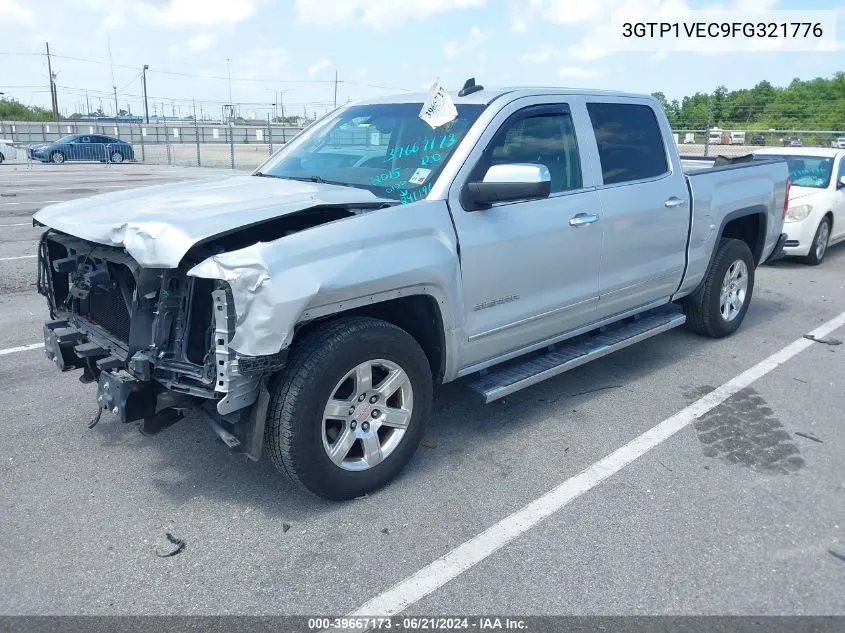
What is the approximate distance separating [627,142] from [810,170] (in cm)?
699

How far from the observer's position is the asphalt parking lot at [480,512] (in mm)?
2922

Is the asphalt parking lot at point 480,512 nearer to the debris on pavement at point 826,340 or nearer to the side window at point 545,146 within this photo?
the debris on pavement at point 826,340

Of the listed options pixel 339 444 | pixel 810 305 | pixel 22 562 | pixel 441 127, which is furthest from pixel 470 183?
pixel 810 305

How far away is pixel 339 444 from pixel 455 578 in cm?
84

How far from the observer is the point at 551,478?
3859 mm

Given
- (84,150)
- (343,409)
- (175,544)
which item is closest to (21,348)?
(175,544)

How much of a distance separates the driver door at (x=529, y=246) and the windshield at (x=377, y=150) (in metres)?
0.22

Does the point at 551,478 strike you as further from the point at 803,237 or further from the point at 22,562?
the point at 803,237

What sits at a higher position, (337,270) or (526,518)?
(337,270)

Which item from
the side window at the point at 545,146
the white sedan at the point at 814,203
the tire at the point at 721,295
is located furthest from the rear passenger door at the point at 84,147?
the side window at the point at 545,146

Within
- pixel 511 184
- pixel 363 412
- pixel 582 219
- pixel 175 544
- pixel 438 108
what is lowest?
pixel 175 544

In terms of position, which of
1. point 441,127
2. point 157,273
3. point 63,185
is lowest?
point 63,185

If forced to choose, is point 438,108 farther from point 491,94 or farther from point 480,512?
point 480,512

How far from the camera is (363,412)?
11.5 ft
